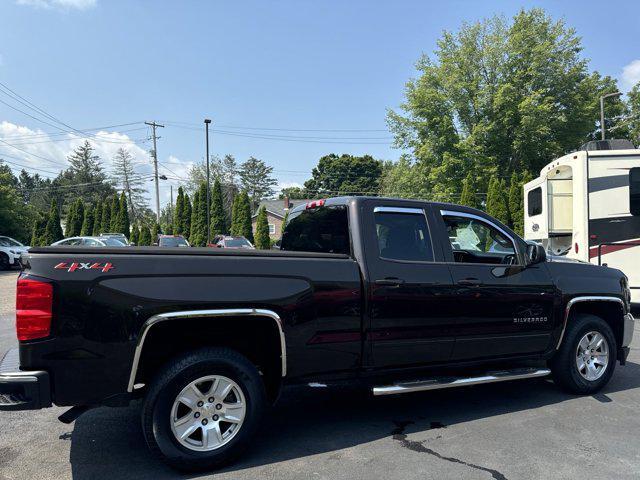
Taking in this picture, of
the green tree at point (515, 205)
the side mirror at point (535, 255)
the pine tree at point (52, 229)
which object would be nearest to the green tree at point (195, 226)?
the pine tree at point (52, 229)

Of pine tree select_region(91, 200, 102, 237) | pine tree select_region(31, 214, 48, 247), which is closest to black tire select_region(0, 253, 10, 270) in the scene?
pine tree select_region(31, 214, 48, 247)

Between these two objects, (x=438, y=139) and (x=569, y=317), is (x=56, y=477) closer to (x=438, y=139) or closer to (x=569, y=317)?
(x=569, y=317)

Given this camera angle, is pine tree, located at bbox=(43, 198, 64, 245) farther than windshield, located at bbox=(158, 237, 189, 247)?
Yes

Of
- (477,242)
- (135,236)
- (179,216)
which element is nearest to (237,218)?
(179,216)

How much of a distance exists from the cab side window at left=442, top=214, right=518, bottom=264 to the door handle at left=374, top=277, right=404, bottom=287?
788 mm

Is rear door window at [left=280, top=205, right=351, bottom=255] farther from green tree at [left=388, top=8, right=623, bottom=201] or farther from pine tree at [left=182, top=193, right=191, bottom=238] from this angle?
pine tree at [left=182, top=193, right=191, bottom=238]

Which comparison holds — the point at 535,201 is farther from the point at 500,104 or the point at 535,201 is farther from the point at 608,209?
the point at 500,104

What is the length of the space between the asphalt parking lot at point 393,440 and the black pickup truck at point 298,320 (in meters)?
0.38

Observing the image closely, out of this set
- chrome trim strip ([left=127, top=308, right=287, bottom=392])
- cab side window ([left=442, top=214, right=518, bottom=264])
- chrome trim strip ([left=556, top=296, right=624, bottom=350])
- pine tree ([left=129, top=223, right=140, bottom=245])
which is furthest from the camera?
pine tree ([left=129, top=223, right=140, bottom=245])

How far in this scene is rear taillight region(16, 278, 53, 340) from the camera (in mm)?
2889

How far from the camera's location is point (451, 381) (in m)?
4.14

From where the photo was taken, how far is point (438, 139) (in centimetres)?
3338

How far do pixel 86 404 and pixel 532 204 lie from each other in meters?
11.7

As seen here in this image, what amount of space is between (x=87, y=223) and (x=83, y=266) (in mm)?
42501
